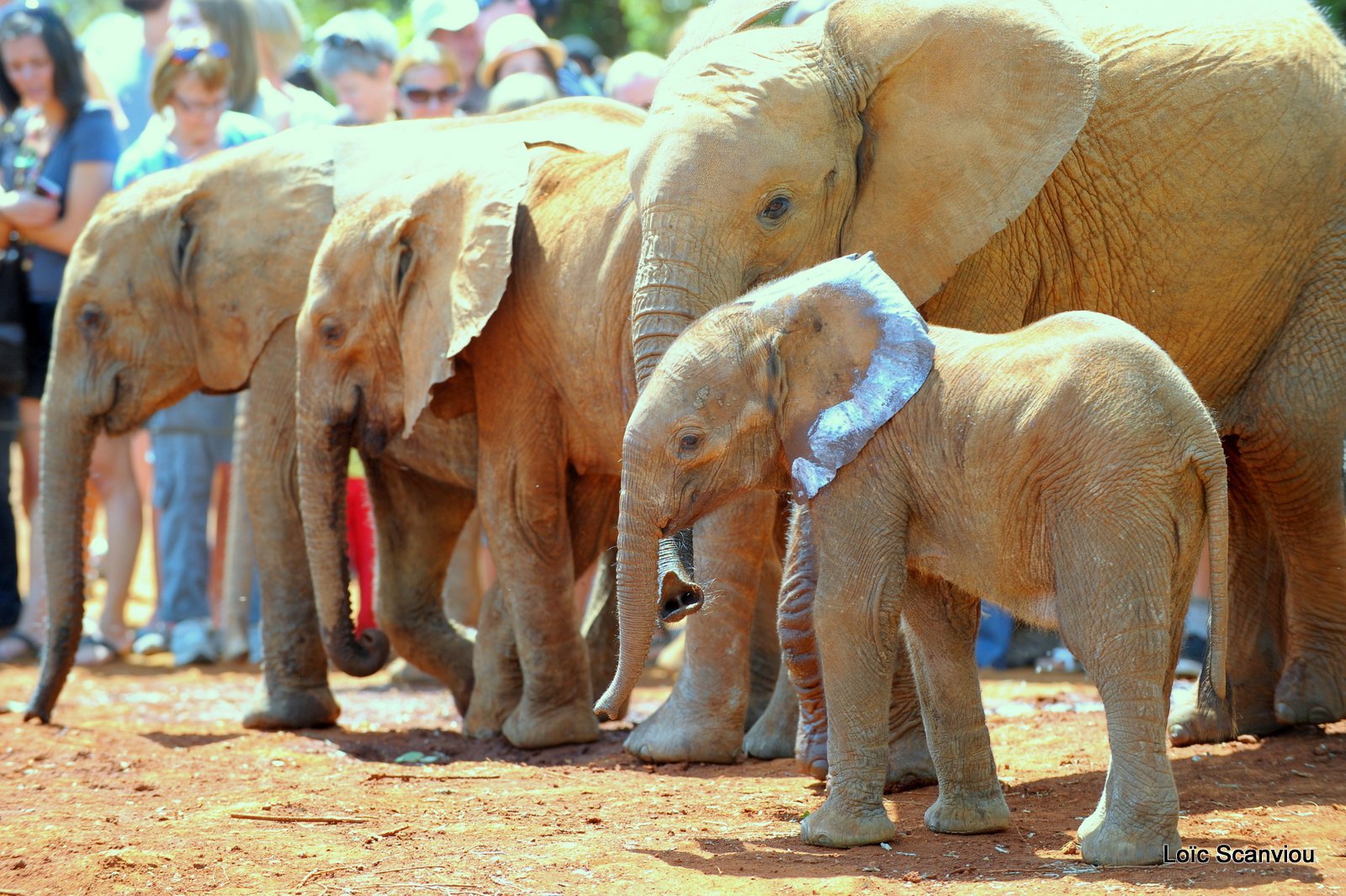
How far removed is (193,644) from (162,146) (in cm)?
276

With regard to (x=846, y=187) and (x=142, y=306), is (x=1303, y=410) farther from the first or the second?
(x=142, y=306)

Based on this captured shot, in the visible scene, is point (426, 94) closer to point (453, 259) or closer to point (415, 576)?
point (415, 576)

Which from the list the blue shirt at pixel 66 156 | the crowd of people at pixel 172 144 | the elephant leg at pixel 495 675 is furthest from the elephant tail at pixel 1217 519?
the blue shirt at pixel 66 156

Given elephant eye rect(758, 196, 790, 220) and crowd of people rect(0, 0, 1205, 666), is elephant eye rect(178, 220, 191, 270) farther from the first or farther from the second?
elephant eye rect(758, 196, 790, 220)

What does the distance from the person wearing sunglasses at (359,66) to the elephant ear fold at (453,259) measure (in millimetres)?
3262

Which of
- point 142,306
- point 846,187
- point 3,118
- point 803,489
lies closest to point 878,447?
point 803,489

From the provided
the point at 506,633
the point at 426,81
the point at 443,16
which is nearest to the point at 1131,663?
the point at 506,633

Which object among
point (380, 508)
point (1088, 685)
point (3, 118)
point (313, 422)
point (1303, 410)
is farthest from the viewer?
point (3, 118)

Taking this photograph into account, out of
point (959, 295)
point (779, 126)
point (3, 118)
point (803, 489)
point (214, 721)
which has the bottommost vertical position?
point (214, 721)

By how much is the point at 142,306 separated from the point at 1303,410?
4.96 metres

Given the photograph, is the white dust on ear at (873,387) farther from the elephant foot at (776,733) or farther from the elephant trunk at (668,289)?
the elephant foot at (776,733)

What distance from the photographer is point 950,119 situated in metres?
6.09

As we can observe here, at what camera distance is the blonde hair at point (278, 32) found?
11711 mm

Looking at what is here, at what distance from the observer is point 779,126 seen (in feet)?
19.2
